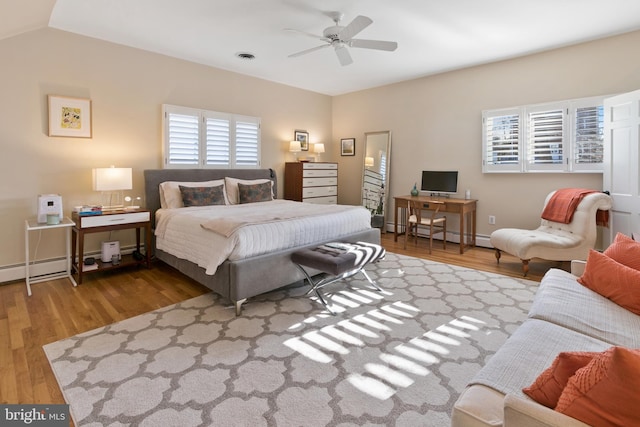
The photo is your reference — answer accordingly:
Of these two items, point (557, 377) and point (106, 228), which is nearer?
point (557, 377)

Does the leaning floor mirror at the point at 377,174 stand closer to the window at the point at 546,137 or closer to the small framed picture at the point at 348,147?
the small framed picture at the point at 348,147

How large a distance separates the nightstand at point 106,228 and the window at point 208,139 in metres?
1.06

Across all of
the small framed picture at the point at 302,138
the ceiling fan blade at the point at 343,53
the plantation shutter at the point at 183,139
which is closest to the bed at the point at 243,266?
the plantation shutter at the point at 183,139

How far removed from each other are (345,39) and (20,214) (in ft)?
13.2

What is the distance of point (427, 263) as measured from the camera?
442 centimetres

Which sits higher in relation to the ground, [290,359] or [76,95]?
[76,95]

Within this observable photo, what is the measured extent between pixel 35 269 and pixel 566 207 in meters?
6.24

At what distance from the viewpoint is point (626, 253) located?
2117 millimetres

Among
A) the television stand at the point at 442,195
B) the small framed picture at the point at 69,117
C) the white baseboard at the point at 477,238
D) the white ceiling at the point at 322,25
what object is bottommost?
the white baseboard at the point at 477,238

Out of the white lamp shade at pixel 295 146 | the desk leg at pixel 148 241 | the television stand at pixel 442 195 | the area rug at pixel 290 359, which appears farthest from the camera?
the white lamp shade at pixel 295 146

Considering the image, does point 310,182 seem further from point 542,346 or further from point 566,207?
point 542,346

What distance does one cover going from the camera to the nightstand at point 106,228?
3623 millimetres

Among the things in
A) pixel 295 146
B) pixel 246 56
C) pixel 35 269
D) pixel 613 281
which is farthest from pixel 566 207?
pixel 35 269

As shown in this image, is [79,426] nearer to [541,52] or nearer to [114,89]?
[114,89]
